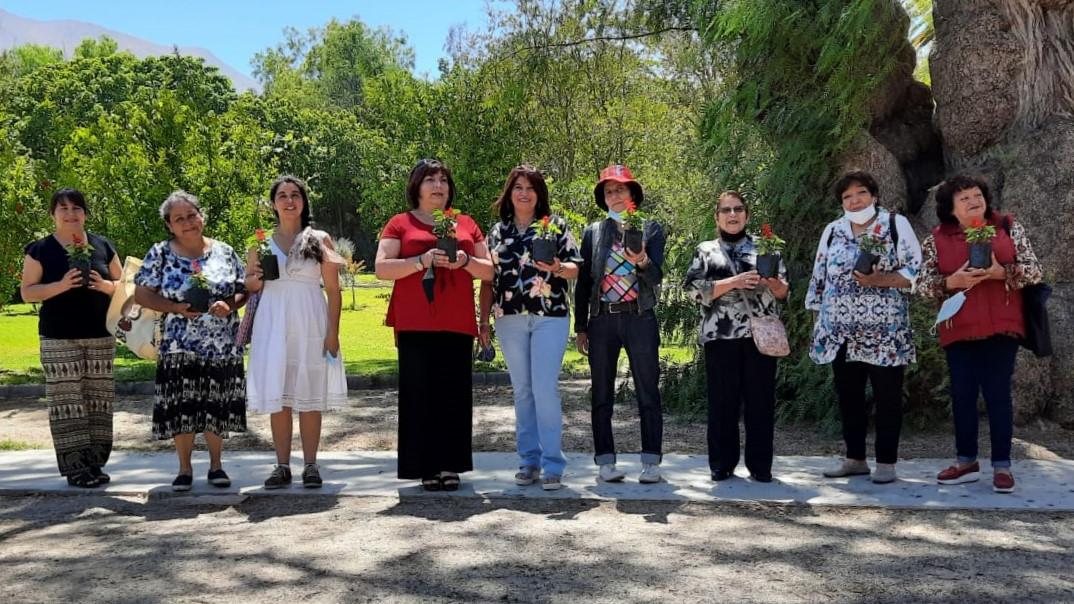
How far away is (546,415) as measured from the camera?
6613mm

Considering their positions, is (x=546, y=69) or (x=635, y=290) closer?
(x=635, y=290)

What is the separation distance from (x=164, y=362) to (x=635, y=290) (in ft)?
9.75

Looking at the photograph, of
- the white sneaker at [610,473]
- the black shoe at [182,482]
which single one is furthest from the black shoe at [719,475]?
the black shoe at [182,482]

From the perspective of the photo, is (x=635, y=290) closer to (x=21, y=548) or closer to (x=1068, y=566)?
(x=1068, y=566)

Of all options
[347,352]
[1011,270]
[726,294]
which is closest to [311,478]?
[726,294]

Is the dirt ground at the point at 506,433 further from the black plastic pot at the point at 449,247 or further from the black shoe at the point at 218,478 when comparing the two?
the black plastic pot at the point at 449,247

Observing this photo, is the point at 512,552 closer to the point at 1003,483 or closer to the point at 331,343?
the point at 331,343

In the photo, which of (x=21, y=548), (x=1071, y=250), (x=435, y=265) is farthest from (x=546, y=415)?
(x=1071, y=250)

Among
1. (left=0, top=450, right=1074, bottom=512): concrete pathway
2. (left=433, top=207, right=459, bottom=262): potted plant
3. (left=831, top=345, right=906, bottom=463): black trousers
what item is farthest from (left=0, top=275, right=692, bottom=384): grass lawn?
(left=433, top=207, right=459, bottom=262): potted plant

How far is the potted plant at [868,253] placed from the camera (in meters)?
6.29

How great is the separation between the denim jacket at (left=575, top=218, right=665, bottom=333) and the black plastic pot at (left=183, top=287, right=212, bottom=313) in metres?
2.29

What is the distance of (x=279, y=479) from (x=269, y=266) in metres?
1.37

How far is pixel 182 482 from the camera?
6.66m

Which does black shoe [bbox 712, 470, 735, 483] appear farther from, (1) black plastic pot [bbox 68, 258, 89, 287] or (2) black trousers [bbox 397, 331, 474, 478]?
(1) black plastic pot [bbox 68, 258, 89, 287]
